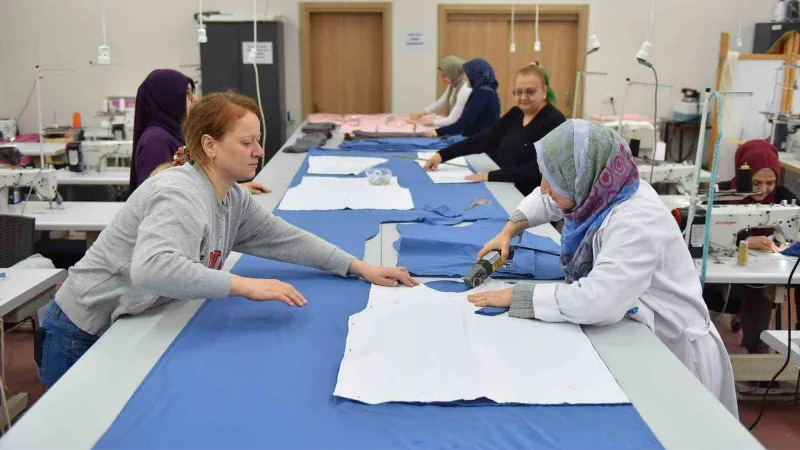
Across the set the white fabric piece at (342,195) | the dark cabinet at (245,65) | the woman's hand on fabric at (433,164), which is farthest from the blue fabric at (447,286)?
the dark cabinet at (245,65)

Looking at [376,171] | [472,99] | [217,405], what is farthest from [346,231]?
[472,99]

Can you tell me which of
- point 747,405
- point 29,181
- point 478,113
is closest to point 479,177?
point 478,113

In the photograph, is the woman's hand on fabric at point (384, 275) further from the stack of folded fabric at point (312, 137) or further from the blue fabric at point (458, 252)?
the stack of folded fabric at point (312, 137)

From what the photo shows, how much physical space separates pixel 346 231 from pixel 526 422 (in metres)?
1.40

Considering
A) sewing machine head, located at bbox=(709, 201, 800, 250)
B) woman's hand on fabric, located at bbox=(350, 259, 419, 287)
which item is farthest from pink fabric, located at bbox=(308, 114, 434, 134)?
woman's hand on fabric, located at bbox=(350, 259, 419, 287)

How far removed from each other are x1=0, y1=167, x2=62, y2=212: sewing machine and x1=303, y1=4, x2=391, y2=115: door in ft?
13.7

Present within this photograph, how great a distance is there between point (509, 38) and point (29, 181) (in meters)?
5.17

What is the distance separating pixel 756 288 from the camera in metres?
2.98

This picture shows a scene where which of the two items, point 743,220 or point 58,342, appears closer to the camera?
point 58,342

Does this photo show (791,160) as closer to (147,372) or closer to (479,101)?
(479,101)

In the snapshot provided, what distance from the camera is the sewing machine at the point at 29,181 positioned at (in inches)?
125

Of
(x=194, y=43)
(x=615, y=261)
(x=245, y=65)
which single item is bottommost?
(x=615, y=261)

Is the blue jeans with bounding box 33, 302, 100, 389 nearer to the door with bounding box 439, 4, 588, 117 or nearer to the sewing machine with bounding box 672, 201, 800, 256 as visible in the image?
the sewing machine with bounding box 672, 201, 800, 256

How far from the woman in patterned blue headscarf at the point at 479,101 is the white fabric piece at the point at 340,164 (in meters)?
0.94
